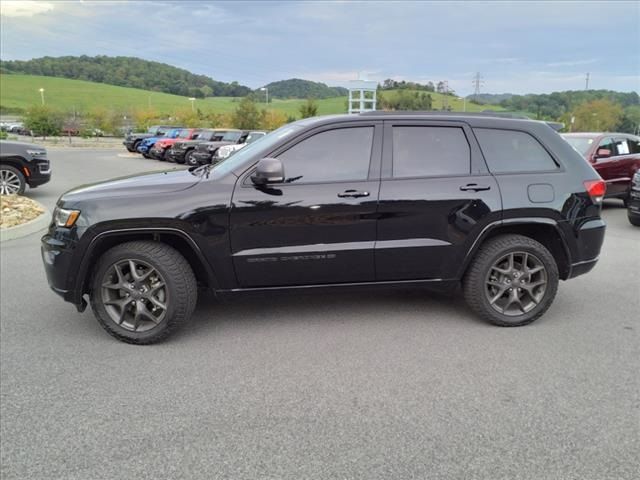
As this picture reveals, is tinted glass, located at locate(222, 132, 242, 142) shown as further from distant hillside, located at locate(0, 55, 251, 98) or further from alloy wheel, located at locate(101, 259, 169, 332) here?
distant hillside, located at locate(0, 55, 251, 98)

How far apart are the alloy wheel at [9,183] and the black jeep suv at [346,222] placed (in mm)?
8231

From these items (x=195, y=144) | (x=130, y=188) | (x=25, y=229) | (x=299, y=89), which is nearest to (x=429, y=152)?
(x=130, y=188)

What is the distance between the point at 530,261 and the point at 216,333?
280 centimetres

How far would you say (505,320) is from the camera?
Answer: 4.27 meters

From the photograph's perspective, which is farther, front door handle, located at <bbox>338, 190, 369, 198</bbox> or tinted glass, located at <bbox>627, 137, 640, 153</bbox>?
tinted glass, located at <bbox>627, 137, 640, 153</bbox>

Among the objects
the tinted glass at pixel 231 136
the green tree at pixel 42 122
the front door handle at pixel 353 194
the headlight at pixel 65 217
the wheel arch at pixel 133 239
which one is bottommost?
the wheel arch at pixel 133 239

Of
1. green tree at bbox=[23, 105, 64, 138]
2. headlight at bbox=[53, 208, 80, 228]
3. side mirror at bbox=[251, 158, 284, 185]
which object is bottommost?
headlight at bbox=[53, 208, 80, 228]

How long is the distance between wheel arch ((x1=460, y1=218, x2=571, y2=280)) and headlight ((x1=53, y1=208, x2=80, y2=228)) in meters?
3.19

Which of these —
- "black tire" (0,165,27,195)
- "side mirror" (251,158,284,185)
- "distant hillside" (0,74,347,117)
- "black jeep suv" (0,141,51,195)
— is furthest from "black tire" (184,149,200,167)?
"distant hillside" (0,74,347,117)

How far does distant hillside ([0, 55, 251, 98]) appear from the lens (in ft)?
414

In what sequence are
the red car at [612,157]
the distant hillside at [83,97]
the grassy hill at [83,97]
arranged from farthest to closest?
the grassy hill at [83,97] < the distant hillside at [83,97] < the red car at [612,157]

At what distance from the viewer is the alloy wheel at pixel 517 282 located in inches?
167

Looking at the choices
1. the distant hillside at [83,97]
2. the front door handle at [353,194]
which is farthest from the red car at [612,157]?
the distant hillside at [83,97]

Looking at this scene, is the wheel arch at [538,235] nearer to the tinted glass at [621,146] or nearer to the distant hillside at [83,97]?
the tinted glass at [621,146]
